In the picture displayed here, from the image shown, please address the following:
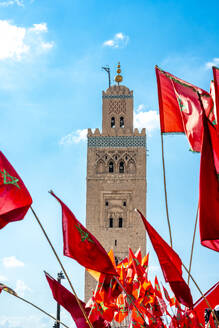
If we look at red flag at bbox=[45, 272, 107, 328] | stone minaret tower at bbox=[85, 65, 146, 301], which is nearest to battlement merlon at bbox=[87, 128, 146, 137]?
A: stone minaret tower at bbox=[85, 65, 146, 301]

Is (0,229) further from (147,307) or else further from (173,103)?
(147,307)

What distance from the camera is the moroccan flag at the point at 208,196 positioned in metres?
7.56

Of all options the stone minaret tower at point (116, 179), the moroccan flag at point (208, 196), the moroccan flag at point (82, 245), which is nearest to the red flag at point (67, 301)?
the moroccan flag at point (82, 245)

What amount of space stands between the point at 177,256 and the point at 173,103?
8.94 ft

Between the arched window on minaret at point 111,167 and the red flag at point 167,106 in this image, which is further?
the arched window on minaret at point 111,167

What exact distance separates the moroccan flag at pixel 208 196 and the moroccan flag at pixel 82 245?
7.00 feet

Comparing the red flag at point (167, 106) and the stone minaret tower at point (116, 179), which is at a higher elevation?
the stone minaret tower at point (116, 179)

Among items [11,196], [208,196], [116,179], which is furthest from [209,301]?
[116,179]

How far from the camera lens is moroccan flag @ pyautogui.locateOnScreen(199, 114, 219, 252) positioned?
7.56 m

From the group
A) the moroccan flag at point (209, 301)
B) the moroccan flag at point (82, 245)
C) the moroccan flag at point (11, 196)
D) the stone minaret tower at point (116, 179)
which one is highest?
the stone minaret tower at point (116, 179)

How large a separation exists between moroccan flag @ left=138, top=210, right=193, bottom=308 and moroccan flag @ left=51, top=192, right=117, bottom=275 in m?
0.85

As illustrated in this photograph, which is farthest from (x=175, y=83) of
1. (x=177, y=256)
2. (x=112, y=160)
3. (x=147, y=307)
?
(x=112, y=160)

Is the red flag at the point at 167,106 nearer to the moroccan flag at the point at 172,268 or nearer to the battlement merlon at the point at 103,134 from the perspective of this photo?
the moroccan flag at the point at 172,268

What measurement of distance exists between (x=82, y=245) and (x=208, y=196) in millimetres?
2696
